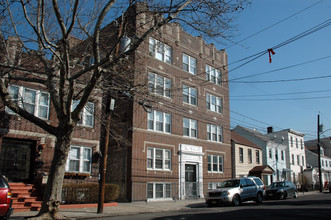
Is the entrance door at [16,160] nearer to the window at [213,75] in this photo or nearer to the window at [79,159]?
the window at [79,159]

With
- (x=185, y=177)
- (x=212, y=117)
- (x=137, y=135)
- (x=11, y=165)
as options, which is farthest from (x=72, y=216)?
(x=212, y=117)

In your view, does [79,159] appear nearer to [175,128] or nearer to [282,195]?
[175,128]

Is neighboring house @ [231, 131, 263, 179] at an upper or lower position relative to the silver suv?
upper

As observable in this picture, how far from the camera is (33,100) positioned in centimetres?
1734

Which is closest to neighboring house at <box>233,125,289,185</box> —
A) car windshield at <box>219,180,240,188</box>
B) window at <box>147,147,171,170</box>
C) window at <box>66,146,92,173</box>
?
window at <box>147,147,171,170</box>

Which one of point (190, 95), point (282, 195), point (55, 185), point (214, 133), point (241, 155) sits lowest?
point (282, 195)

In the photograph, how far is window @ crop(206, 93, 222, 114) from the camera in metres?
29.6

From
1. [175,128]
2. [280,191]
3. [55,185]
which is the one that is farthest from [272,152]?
[55,185]

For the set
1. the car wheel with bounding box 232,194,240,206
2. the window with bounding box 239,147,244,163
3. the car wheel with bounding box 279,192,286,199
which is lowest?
the car wheel with bounding box 279,192,286,199

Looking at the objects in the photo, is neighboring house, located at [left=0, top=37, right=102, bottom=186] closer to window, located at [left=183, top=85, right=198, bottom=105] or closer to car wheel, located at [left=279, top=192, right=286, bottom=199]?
window, located at [left=183, top=85, right=198, bottom=105]

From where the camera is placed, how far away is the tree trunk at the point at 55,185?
10781mm

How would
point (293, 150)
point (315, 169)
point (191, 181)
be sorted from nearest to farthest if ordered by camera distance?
point (191, 181), point (293, 150), point (315, 169)

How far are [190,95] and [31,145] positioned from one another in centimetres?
1470

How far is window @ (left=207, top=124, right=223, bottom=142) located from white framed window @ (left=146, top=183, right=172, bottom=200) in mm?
7380
